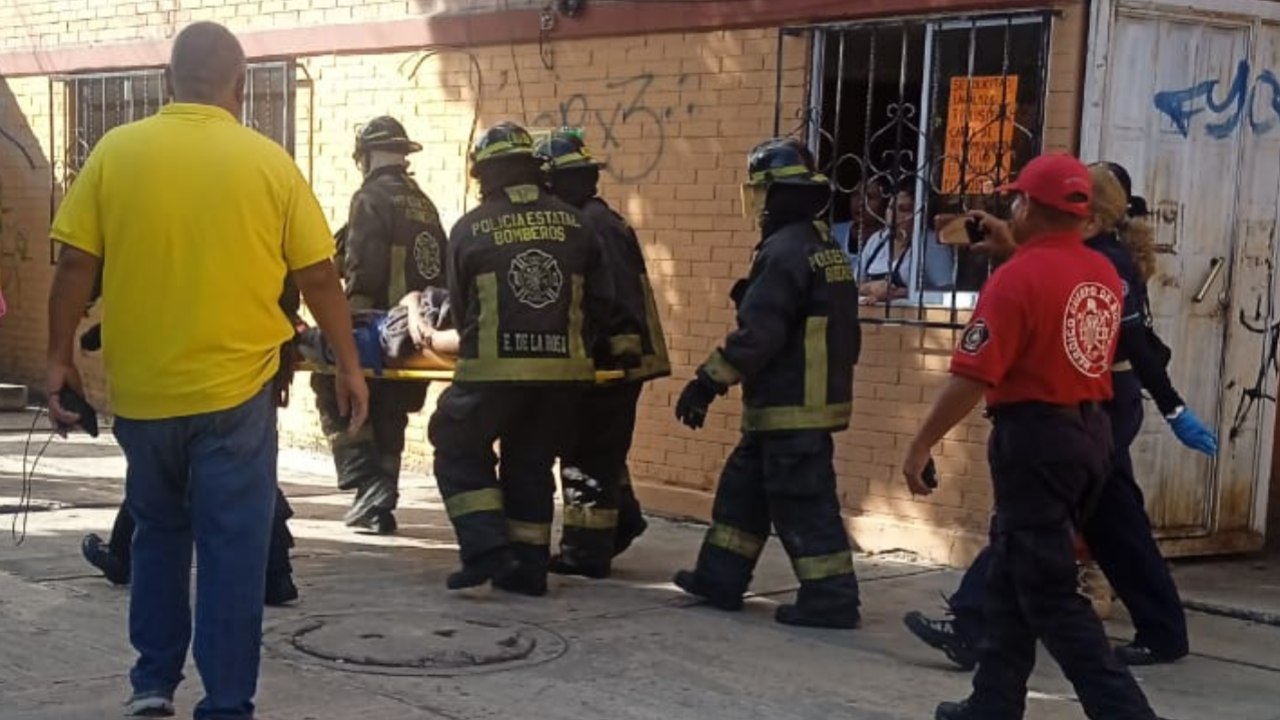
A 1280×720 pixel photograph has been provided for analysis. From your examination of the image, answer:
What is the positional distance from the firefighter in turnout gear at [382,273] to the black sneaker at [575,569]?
47.7 inches

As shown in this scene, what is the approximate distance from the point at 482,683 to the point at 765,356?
5.62ft

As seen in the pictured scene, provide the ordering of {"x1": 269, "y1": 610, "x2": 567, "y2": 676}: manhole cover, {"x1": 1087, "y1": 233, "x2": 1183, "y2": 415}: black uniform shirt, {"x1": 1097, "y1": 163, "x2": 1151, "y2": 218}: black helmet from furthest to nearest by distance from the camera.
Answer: {"x1": 1097, "y1": 163, "x2": 1151, "y2": 218}: black helmet
{"x1": 1087, "y1": 233, "x2": 1183, "y2": 415}: black uniform shirt
{"x1": 269, "y1": 610, "x2": 567, "y2": 676}: manhole cover

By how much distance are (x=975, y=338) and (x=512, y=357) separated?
243 centimetres

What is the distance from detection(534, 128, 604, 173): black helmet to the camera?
7.35 m

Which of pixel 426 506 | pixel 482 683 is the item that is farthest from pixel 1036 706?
pixel 426 506

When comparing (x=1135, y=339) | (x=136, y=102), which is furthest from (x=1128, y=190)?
(x=136, y=102)

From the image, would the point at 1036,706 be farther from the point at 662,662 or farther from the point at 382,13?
the point at 382,13

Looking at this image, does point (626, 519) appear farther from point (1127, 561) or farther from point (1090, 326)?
point (1090, 326)

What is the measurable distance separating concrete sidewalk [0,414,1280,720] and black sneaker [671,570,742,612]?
89 millimetres

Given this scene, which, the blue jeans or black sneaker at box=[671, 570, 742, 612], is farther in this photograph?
black sneaker at box=[671, 570, 742, 612]

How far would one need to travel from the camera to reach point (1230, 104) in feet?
25.6

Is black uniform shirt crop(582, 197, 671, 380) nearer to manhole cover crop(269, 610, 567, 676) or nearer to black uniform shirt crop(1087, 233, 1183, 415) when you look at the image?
manhole cover crop(269, 610, 567, 676)

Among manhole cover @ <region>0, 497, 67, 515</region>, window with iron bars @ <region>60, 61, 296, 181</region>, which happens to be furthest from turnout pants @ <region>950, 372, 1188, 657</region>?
window with iron bars @ <region>60, 61, 296, 181</region>

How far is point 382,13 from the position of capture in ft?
34.9
